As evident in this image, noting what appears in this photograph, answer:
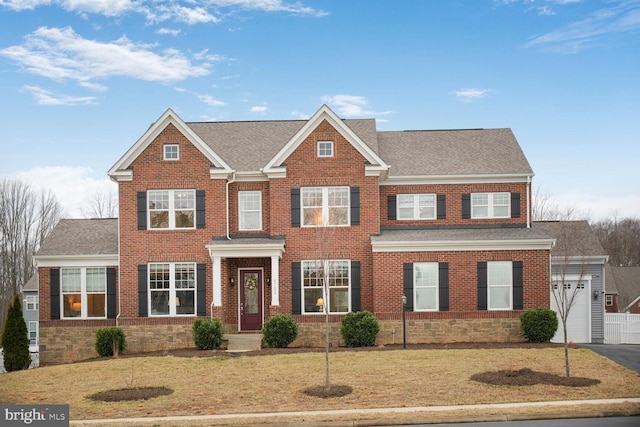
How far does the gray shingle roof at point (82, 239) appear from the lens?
29.8 metres

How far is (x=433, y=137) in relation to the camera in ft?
112

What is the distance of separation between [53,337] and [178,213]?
7214mm

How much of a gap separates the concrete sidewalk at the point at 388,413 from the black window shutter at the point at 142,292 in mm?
12761

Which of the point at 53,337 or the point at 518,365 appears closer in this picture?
the point at 518,365

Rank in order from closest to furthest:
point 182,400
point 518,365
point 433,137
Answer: point 182,400 → point 518,365 → point 433,137

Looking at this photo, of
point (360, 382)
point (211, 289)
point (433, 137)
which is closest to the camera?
point (360, 382)

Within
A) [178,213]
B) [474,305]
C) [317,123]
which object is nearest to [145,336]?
[178,213]

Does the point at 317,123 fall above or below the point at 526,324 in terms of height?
above

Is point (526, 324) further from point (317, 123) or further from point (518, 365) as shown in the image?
point (317, 123)

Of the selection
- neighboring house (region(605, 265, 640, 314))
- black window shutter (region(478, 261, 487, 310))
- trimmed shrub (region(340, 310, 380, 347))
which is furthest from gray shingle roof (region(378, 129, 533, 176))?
neighboring house (region(605, 265, 640, 314))

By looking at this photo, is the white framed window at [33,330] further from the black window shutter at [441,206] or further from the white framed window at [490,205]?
the white framed window at [490,205]

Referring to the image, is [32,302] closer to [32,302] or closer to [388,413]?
[32,302]

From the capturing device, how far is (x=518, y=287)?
2800 cm

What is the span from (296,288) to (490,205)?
908 centimetres
